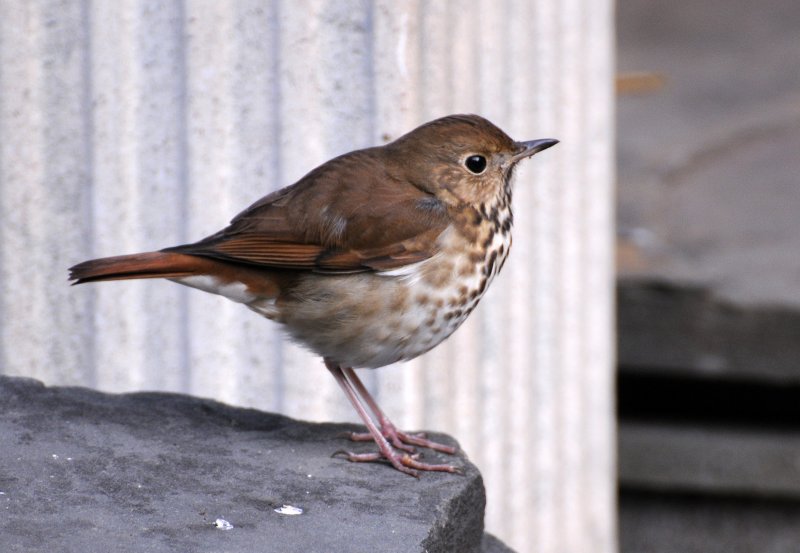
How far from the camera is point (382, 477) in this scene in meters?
3.30

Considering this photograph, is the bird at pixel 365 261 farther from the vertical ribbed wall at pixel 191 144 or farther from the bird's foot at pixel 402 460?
the vertical ribbed wall at pixel 191 144

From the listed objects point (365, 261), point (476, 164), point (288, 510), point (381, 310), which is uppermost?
point (476, 164)

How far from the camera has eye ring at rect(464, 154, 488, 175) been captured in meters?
3.67

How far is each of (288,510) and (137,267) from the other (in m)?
0.76

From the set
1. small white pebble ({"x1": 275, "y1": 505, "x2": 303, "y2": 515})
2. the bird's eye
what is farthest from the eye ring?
small white pebble ({"x1": 275, "y1": 505, "x2": 303, "y2": 515})

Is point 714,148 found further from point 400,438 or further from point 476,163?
point 400,438

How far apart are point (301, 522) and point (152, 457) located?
0.46 meters

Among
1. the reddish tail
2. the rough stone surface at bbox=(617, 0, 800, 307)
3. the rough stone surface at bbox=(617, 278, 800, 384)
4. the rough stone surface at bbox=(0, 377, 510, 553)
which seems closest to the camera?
the rough stone surface at bbox=(0, 377, 510, 553)

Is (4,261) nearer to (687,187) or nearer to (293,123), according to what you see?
(293,123)

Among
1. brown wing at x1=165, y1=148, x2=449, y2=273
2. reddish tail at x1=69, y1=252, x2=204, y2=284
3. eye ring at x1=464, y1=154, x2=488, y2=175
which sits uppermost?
eye ring at x1=464, y1=154, x2=488, y2=175

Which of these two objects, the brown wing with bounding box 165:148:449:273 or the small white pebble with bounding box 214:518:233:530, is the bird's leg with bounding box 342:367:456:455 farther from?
the small white pebble with bounding box 214:518:233:530

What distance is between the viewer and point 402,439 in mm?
3623

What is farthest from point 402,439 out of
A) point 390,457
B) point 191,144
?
point 191,144

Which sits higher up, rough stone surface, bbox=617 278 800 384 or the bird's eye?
the bird's eye
